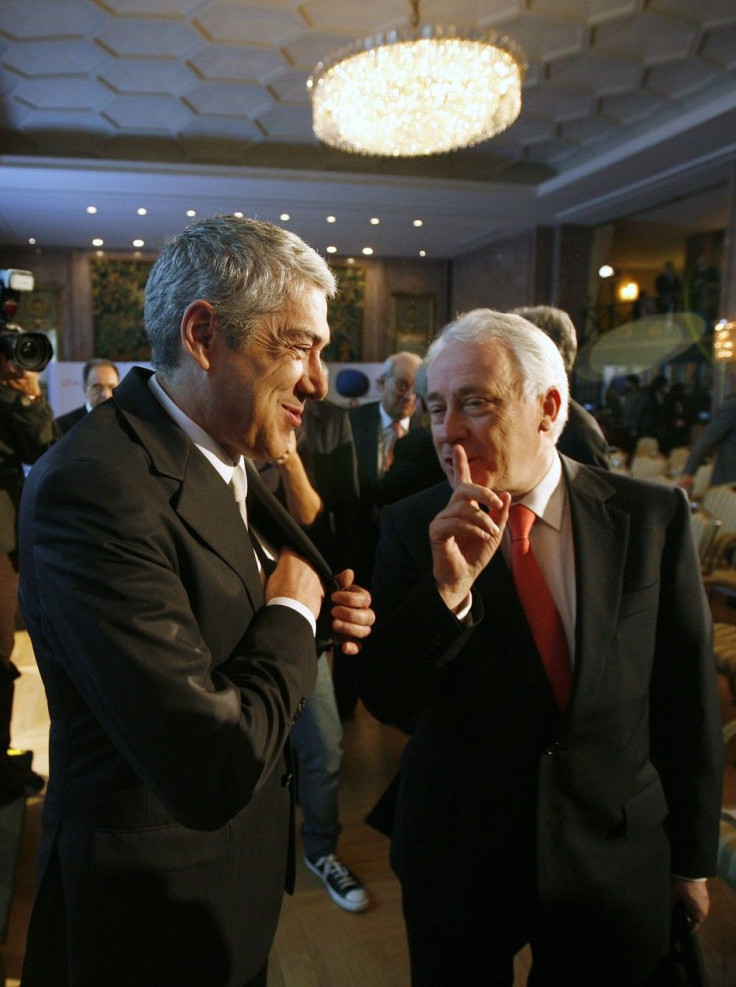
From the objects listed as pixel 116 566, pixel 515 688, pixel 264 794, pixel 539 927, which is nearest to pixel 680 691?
pixel 515 688

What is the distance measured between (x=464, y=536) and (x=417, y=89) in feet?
14.2

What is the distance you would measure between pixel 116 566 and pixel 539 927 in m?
1.09

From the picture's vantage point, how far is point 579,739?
4.24ft

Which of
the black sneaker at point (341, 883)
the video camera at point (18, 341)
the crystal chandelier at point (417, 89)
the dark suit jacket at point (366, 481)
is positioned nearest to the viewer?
the video camera at point (18, 341)

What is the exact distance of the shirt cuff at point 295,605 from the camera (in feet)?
3.61

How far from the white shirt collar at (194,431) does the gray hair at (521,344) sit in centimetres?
Result: 53

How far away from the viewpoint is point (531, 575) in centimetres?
136

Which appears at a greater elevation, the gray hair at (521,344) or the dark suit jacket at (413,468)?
the gray hair at (521,344)

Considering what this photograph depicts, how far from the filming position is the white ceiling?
513 cm

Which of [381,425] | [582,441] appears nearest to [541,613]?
[582,441]

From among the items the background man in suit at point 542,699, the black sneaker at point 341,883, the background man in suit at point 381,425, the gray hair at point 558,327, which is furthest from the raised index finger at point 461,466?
the background man in suit at point 381,425

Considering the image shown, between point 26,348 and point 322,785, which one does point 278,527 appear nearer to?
point 322,785

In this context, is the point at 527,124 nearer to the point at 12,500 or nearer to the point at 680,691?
the point at 12,500

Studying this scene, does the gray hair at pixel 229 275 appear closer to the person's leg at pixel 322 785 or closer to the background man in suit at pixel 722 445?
the person's leg at pixel 322 785
